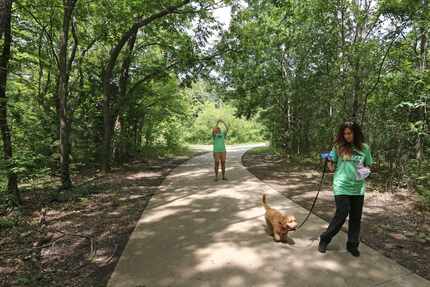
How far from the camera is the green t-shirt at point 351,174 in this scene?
3.64 metres

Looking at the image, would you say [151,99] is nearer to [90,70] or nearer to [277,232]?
[90,70]

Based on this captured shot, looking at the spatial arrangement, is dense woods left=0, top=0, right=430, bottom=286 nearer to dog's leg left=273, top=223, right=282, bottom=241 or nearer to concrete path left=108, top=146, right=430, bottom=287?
concrete path left=108, top=146, right=430, bottom=287

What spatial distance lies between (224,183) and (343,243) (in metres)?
4.53

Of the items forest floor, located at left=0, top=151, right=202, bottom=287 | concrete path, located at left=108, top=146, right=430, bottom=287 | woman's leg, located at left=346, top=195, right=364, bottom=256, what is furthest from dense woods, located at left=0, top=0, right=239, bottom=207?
woman's leg, located at left=346, top=195, right=364, bottom=256

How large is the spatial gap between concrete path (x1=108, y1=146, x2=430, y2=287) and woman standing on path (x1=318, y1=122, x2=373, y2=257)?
0.34m

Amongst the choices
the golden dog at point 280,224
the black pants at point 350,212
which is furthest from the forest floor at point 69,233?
the black pants at point 350,212

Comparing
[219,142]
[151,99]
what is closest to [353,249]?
[219,142]

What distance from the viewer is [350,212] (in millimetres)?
3752

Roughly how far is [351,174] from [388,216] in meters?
2.47

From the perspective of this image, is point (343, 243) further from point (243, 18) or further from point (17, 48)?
point (17, 48)

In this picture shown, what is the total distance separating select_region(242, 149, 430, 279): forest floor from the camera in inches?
152

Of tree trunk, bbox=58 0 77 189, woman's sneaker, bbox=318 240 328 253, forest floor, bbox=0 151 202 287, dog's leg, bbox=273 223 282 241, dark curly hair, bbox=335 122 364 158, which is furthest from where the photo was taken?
tree trunk, bbox=58 0 77 189

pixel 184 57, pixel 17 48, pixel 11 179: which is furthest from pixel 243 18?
pixel 11 179

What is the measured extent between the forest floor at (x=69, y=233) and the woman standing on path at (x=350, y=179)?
2.87 m
